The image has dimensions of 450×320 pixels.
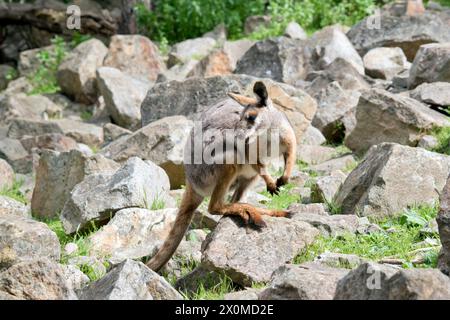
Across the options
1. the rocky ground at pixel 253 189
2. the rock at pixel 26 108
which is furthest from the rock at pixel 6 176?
the rock at pixel 26 108

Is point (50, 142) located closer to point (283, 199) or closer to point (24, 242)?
point (283, 199)

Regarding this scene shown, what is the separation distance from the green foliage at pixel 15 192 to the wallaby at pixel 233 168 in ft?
13.7

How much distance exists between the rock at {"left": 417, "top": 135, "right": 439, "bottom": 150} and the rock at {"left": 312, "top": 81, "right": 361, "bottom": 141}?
185 cm

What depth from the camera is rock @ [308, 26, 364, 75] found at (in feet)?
45.5

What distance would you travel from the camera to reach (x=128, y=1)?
58.5ft

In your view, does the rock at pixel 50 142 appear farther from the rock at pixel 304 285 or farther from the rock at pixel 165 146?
the rock at pixel 304 285

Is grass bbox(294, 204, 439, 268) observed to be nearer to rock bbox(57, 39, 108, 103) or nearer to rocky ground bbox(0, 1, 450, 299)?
rocky ground bbox(0, 1, 450, 299)

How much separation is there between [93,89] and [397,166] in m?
9.57

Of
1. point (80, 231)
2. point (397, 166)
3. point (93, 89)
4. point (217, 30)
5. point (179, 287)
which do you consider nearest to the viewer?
point (179, 287)
